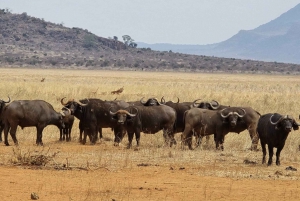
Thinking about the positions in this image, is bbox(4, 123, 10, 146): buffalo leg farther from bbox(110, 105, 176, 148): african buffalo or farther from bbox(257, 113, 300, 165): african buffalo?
bbox(257, 113, 300, 165): african buffalo

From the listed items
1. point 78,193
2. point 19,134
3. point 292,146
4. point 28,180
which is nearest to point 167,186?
point 78,193

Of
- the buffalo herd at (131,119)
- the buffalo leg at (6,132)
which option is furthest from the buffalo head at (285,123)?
the buffalo leg at (6,132)

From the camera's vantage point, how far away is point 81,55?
124 m

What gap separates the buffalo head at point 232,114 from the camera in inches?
706

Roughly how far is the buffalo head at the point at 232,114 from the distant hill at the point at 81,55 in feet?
→ 263

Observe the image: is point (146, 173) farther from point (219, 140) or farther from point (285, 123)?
point (219, 140)

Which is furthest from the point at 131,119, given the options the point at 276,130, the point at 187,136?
the point at 276,130

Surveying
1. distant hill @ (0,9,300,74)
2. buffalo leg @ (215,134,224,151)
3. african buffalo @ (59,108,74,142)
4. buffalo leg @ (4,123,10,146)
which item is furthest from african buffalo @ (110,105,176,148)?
distant hill @ (0,9,300,74)

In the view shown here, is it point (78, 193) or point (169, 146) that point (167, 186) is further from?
point (169, 146)

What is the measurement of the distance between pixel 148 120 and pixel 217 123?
1.90m

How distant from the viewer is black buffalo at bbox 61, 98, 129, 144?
19.1 m

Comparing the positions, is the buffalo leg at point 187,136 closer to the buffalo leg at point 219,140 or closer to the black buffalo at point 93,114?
the buffalo leg at point 219,140

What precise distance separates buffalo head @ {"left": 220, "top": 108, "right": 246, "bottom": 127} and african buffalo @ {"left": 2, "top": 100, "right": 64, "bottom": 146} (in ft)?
15.5

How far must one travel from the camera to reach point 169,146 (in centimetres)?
1794
